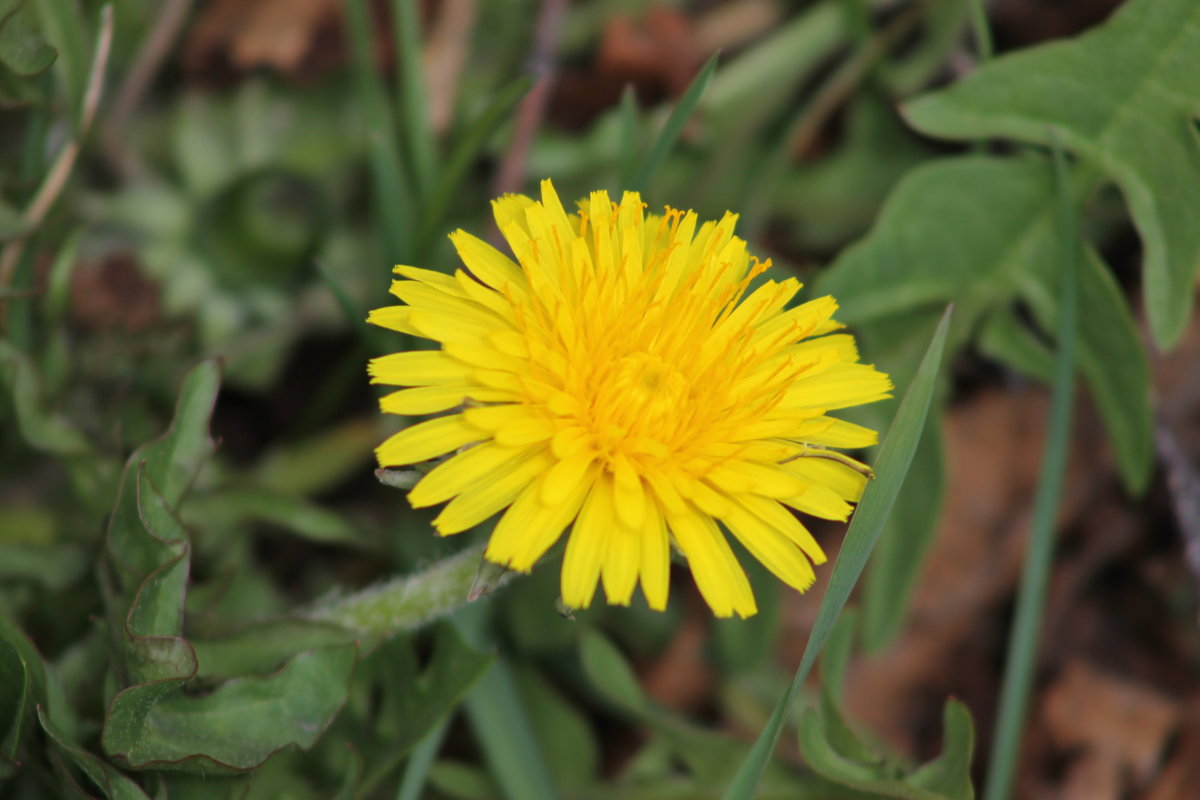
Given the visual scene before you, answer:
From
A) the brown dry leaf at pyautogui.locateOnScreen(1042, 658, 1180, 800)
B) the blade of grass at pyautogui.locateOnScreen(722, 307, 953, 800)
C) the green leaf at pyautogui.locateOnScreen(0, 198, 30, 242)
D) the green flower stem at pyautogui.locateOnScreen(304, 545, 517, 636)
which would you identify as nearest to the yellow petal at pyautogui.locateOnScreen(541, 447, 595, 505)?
the green flower stem at pyautogui.locateOnScreen(304, 545, 517, 636)

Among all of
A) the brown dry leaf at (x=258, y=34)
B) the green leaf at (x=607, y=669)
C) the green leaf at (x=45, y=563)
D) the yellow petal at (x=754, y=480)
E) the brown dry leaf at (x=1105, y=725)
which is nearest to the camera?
the yellow petal at (x=754, y=480)

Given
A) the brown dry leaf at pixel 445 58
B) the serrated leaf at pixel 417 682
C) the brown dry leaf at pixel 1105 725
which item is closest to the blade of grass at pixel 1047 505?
→ the brown dry leaf at pixel 1105 725

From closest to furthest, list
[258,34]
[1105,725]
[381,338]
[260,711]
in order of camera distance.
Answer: [260,711] < [381,338] < [1105,725] < [258,34]

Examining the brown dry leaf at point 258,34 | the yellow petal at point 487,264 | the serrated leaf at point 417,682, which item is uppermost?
the brown dry leaf at point 258,34

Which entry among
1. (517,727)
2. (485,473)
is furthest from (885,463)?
(517,727)

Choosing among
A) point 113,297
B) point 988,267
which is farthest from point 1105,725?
point 113,297

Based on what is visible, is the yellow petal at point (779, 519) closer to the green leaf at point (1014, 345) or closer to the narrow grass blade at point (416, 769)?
the narrow grass blade at point (416, 769)

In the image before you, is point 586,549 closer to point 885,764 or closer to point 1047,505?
point 885,764
